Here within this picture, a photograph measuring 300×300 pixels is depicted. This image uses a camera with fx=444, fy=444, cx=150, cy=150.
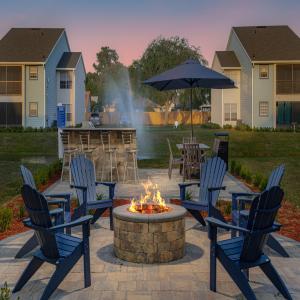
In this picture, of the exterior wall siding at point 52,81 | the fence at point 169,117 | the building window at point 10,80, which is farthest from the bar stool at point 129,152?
the fence at point 169,117

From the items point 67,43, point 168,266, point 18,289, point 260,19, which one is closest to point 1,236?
point 18,289

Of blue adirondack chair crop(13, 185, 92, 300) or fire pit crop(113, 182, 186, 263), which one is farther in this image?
fire pit crop(113, 182, 186, 263)

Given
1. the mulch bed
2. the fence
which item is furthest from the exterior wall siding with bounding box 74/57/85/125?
the mulch bed

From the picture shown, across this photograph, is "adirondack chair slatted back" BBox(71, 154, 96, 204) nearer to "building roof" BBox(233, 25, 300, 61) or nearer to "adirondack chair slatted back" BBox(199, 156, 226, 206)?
"adirondack chair slatted back" BBox(199, 156, 226, 206)

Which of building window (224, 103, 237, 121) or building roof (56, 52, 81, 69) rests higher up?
building roof (56, 52, 81, 69)

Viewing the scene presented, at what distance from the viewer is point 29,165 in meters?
18.1

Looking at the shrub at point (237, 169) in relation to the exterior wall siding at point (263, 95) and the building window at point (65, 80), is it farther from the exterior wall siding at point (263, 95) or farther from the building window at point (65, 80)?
the building window at point (65, 80)

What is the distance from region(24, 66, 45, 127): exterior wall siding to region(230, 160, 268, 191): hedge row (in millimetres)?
23843

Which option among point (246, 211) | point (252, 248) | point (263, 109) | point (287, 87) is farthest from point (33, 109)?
point (252, 248)

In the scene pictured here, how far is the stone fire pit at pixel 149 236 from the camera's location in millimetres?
5570

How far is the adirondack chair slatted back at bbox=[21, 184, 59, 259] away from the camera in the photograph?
4.54 m

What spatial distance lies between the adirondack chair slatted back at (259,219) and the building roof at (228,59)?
111ft

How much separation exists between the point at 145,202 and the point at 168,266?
1.18 meters

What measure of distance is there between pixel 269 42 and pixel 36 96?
1988 centimetres
